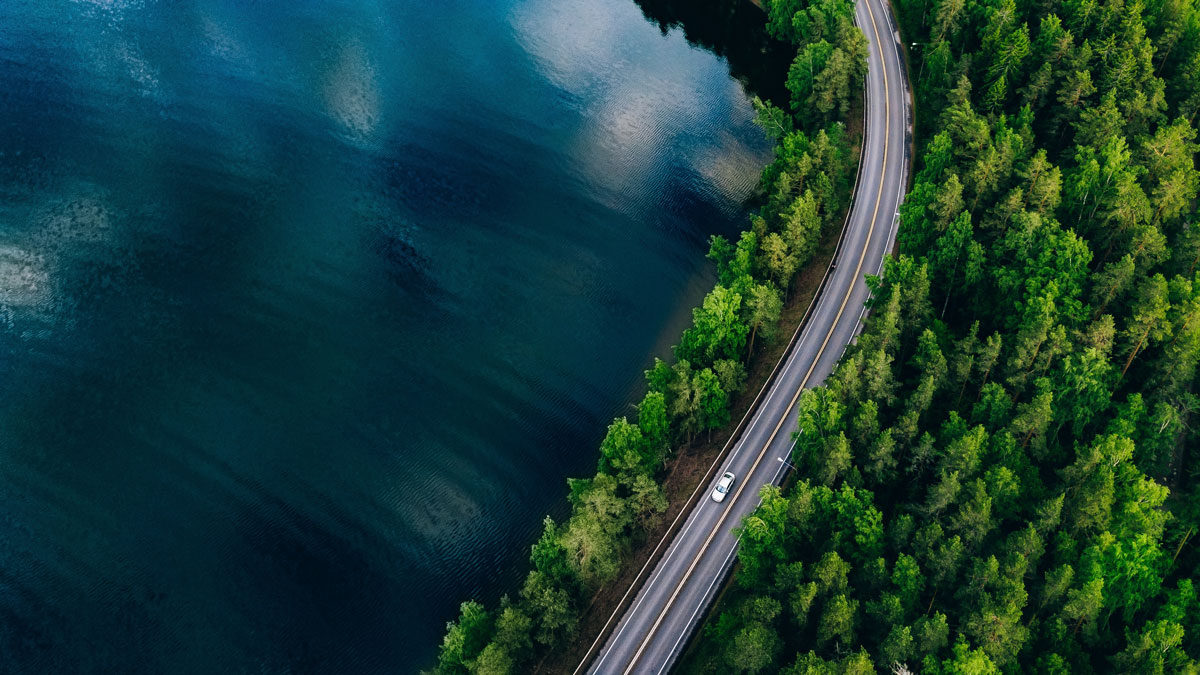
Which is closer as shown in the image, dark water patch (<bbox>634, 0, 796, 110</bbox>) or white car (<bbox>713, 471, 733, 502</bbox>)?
white car (<bbox>713, 471, 733, 502</bbox>)

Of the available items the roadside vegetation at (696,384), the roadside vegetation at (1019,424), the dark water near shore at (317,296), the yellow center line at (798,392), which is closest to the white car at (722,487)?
the yellow center line at (798,392)

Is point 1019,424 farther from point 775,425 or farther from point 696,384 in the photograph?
point 696,384

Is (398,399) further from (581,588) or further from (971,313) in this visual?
(971,313)

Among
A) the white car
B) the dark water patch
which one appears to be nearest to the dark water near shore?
the dark water patch

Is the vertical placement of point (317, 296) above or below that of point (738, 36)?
below

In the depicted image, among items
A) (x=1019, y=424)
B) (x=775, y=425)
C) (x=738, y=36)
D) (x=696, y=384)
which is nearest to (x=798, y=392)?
(x=775, y=425)

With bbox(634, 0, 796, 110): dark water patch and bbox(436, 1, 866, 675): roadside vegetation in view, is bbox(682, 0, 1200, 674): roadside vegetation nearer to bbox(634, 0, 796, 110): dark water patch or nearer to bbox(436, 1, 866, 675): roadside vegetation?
bbox(436, 1, 866, 675): roadside vegetation
